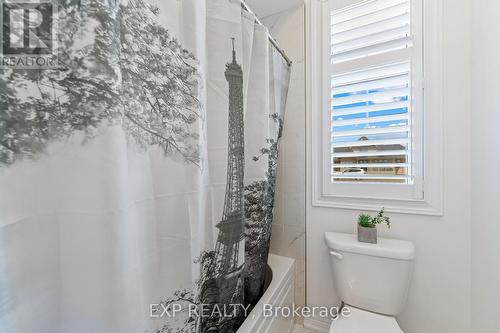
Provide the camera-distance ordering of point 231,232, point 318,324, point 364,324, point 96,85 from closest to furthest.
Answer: point 96,85
point 231,232
point 364,324
point 318,324

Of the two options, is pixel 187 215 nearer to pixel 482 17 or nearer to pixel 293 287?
pixel 293 287

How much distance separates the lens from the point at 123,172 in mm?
462

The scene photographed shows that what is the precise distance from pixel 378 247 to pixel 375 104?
86cm

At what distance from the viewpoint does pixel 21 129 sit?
387 mm

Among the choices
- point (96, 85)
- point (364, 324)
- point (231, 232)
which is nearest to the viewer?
point (96, 85)

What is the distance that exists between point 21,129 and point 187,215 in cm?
43

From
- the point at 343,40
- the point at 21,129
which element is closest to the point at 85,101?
the point at 21,129

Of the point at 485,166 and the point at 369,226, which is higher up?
the point at 485,166

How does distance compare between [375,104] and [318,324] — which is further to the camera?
[318,324]

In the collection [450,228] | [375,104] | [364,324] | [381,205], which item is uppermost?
[375,104]

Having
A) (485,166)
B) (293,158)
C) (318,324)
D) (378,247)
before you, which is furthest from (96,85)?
(318,324)

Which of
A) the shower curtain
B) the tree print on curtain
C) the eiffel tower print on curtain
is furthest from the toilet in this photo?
the tree print on curtain

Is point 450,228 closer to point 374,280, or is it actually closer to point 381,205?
point 381,205

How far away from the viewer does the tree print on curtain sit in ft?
1.27
